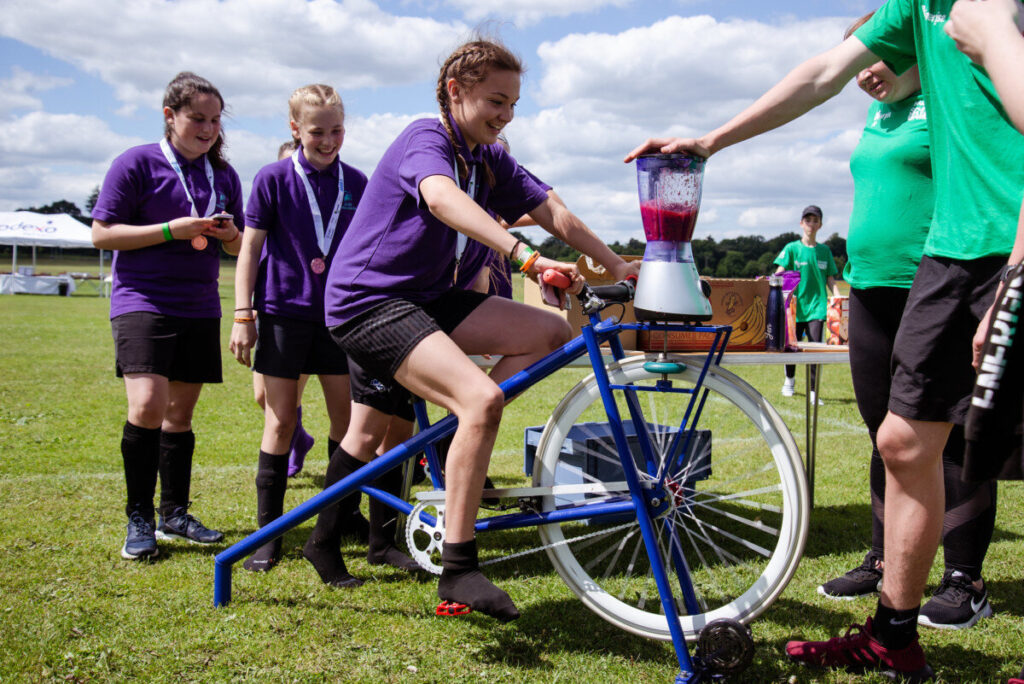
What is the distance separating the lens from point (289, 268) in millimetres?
3840

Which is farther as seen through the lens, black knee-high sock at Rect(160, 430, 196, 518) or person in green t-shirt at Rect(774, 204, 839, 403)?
person in green t-shirt at Rect(774, 204, 839, 403)

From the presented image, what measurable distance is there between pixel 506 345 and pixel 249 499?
2.69m

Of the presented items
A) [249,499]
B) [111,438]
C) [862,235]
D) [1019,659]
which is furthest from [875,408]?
[111,438]

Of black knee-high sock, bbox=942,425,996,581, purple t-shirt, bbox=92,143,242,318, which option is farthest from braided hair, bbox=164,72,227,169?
black knee-high sock, bbox=942,425,996,581

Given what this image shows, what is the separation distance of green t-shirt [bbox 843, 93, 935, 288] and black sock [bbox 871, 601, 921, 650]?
1.18m

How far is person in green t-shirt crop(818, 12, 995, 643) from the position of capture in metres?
3.01

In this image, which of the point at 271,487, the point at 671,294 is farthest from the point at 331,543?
the point at 671,294

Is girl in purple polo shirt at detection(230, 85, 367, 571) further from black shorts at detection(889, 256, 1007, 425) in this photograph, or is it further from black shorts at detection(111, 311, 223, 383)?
black shorts at detection(889, 256, 1007, 425)

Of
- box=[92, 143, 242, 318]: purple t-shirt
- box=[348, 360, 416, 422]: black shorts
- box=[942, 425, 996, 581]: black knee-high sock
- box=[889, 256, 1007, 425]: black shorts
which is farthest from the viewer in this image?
box=[92, 143, 242, 318]: purple t-shirt

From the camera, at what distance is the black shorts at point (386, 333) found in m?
2.68

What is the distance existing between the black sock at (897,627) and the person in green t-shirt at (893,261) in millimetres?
618

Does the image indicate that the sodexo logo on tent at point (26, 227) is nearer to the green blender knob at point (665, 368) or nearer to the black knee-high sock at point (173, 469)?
the black knee-high sock at point (173, 469)

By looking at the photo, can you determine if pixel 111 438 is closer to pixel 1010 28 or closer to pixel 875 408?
pixel 875 408

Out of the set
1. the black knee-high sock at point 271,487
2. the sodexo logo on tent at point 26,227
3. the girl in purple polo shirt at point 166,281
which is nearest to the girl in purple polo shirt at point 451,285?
→ the black knee-high sock at point 271,487
